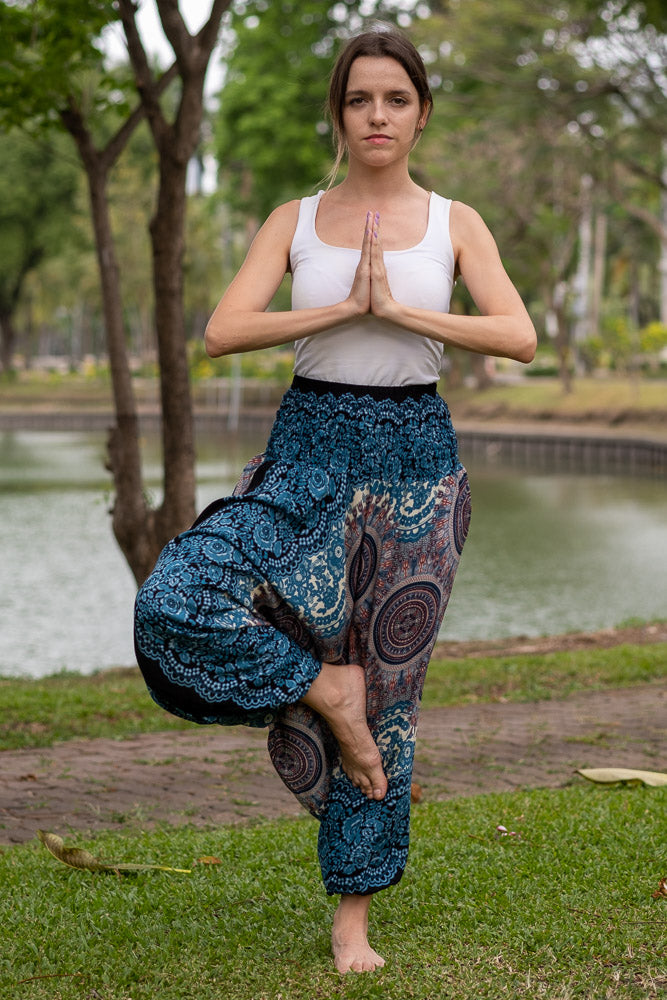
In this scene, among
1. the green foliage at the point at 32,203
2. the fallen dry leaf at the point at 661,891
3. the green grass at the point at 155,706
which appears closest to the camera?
the fallen dry leaf at the point at 661,891

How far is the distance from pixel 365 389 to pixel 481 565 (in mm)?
11466

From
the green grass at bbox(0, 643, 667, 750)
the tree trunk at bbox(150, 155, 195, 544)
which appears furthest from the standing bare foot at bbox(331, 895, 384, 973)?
the tree trunk at bbox(150, 155, 195, 544)

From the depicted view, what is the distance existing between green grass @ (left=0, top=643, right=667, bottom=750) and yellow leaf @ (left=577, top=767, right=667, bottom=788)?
6.24ft

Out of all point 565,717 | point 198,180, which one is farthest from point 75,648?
point 198,180

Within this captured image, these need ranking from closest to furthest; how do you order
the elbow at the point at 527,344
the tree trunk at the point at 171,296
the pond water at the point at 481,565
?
1. the elbow at the point at 527,344
2. the tree trunk at the point at 171,296
3. the pond water at the point at 481,565

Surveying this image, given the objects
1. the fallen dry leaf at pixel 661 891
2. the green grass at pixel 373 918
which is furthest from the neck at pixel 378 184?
the fallen dry leaf at pixel 661 891

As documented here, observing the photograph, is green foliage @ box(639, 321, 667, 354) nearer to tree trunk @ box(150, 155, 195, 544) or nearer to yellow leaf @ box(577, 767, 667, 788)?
tree trunk @ box(150, 155, 195, 544)

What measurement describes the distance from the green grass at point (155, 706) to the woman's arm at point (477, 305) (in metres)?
3.48

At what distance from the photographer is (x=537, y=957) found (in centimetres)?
270

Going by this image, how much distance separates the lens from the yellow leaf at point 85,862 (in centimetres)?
333

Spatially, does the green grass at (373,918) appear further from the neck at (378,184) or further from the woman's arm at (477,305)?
the neck at (378,184)

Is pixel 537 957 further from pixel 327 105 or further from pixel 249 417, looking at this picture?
pixel 249 417

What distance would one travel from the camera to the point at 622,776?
14.4 ft

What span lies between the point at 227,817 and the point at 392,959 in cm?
155
